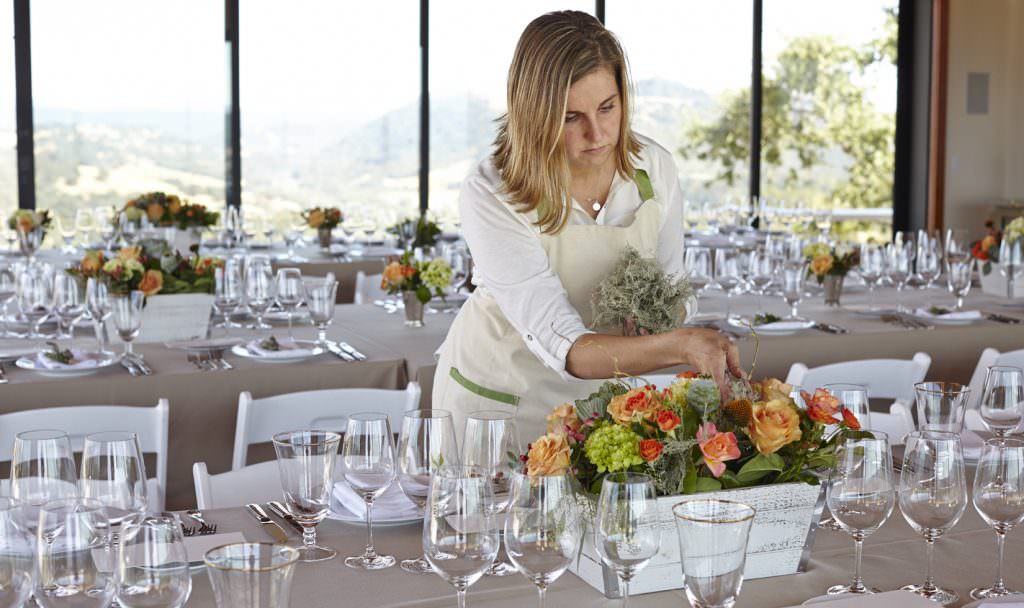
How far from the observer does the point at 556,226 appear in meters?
2.33

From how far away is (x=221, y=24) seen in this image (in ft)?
28.8

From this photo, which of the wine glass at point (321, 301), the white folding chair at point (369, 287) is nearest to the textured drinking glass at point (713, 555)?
the wine glass at point (321, 301)

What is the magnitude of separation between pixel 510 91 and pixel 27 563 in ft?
4.09

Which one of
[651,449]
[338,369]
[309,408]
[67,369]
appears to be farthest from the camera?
[338,369]

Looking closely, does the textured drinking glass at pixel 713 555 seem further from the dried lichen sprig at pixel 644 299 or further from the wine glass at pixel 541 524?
the dried lichen sprig at pixel 644 299

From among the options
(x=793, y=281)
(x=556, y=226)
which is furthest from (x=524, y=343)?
(x=793, y=281)

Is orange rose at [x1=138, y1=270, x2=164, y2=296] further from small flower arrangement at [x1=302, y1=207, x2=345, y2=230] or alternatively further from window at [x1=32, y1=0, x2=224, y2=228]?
window at [x1=32, y1=0, x2=224, y2=228]

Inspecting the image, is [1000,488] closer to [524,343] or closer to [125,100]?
[524,343]

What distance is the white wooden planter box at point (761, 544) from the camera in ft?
5.40

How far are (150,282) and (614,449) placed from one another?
242 cm

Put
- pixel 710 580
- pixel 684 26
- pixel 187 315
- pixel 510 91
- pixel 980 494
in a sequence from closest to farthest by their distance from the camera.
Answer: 1. pixel 710 580
2. pixel 980 494
3. pixel 510 91
4. pixel 187 315
5. pixel 684 26

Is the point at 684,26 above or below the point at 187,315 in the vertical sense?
above

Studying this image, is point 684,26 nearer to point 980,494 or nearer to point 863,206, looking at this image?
point 863,206

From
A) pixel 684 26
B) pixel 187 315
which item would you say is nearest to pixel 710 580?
pixel 187 315
